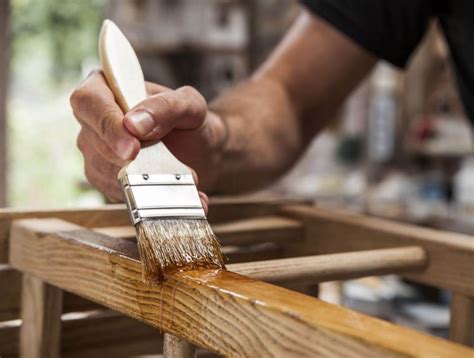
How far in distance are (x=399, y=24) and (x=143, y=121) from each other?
37.5 inches

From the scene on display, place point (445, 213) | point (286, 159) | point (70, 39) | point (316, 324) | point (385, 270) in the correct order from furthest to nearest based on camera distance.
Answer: point (70, 39), point (445, 213), point (286, 159), point (385, 270), point (316, 324)

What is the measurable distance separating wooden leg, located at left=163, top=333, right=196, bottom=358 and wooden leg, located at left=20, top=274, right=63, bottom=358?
0.32 meters

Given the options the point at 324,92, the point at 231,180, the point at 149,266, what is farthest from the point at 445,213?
the point at 149,266

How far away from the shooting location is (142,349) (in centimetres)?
107

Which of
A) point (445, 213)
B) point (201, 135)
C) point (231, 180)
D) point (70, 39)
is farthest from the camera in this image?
point (70, 39)

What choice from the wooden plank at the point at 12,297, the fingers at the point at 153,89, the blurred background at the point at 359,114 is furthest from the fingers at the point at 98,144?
the blurred background at the point at 359,114

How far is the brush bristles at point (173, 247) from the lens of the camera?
70cm

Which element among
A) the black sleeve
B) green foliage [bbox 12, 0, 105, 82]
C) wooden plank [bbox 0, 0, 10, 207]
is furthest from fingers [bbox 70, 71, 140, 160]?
green foliage [bbox 12, 0, 105, 82]

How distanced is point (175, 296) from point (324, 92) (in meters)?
1.10

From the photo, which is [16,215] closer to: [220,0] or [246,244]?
[246,244]

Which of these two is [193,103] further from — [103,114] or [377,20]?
[377,20]

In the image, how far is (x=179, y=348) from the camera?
2.23 ft

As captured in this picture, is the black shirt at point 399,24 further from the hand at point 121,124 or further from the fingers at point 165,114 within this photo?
the fingers at point 165,114

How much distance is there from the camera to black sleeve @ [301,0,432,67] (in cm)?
156
